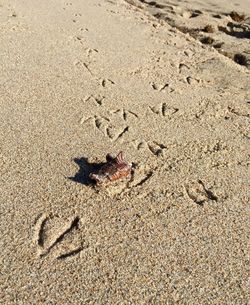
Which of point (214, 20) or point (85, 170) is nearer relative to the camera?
point (85, 170)

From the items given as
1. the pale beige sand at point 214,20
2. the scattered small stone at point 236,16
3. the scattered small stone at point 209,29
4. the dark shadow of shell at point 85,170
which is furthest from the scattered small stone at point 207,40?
the dark shadow of shell at point 85,170

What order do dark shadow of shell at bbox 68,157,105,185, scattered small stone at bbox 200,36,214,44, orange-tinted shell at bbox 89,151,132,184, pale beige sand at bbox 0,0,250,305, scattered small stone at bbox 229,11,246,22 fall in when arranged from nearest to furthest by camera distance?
pale beige sand at bbox 0,0,250,305
orange-tinted shell at bbox 89,151,132,184
dark shadow of shell at bbox 68,157,105,185
scattered small stone at bbox 200,36,214,44
scattered small stone at bbox 229,11,246,22

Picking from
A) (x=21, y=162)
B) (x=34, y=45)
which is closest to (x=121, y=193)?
(x=21, y=162)

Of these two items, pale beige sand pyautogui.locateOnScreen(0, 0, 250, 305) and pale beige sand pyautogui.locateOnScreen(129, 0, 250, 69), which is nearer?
pale beige sand pyautogui.locateOnScreen(0, 0, 250, 305)

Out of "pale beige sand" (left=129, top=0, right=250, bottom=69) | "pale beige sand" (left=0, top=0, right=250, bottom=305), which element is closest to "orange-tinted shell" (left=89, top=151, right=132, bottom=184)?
"pale beige sand" (left=0, top=0, right=250, bottom=305)

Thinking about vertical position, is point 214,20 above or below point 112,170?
below

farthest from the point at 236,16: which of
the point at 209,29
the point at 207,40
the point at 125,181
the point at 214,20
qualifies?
the point at 125,181

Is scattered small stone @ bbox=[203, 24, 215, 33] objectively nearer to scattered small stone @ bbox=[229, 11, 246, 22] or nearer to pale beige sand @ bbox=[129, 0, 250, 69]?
pale beige sand @ bbox=[129, 0, 250, 69]

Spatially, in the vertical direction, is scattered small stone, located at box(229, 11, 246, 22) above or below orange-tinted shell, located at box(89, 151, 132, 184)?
below

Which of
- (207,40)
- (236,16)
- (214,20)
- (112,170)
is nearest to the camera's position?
(112,170)

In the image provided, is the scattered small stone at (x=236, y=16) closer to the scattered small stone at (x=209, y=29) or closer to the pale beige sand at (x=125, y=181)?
the scattered small stone at (x=209, y=29)

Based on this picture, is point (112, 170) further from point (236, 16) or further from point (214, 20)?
point (236, 16)
